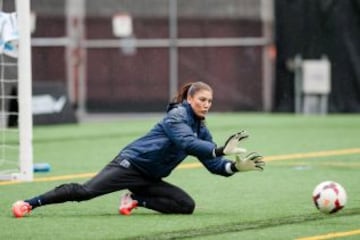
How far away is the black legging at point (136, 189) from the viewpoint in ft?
34.8

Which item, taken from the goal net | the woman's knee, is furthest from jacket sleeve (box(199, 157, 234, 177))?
the goal net

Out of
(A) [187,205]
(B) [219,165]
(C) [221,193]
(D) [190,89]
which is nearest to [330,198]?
(B) [219,165]

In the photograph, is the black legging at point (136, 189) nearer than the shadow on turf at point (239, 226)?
No

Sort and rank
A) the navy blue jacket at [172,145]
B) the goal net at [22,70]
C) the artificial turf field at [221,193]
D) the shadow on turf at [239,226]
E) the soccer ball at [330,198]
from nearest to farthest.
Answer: the shadow on turf at [239,226] < the artificial turf field at [221,193] < the soccer ball at [330,198] < the navy blue jacket at [172,145] < the goal net at [22,70]

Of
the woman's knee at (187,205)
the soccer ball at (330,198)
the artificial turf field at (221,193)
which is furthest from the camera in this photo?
the woman's knee at (187,205)

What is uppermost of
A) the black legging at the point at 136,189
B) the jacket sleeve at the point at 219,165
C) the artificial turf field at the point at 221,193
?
the jacket sleeve at the point at 219,165

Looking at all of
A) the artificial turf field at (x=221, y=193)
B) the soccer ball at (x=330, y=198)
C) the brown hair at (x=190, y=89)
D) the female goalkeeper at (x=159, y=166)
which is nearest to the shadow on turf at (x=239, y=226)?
Result: the artificial turf field at (x=221, y=193)

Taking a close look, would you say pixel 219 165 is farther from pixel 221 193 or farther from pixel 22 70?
pixel 22 70

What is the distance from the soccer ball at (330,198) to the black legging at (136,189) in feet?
3.91

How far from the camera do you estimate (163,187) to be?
10781mm

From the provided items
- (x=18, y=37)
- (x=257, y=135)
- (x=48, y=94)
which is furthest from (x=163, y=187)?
(x=48, y=94)

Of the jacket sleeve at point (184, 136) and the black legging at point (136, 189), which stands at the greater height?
the jacket sleeve at point (184, 136)

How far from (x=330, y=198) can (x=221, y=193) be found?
245 cm

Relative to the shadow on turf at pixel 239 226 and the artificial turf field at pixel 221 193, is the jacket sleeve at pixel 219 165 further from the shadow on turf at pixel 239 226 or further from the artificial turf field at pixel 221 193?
the shadow on turf at pixel 239 226
